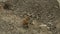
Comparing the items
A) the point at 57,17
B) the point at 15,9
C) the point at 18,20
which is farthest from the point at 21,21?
the point at 57,17

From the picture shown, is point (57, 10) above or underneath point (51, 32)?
above

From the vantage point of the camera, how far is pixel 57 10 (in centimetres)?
361

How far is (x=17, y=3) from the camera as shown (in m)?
3.75

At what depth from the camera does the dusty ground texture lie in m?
3.41

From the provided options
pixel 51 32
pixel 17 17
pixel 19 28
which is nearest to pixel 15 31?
pixel 19 28

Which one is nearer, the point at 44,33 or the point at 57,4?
the point at 44,33

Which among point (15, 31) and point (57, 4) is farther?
point (57, 4)

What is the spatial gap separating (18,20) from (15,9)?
250 mm

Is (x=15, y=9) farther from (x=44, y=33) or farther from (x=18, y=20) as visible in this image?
(x=44, y=33)

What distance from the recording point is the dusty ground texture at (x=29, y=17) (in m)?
3.41

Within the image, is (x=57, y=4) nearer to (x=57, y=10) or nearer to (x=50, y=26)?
(x=57, y=10)

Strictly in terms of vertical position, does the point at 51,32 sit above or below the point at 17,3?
below

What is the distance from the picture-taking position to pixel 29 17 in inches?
141

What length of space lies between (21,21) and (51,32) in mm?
473
